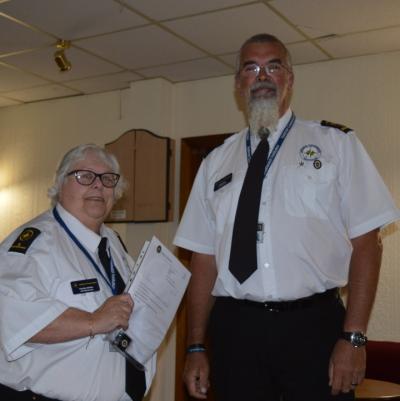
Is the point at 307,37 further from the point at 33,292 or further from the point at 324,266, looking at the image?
the point at 33,292

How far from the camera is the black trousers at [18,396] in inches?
78.1

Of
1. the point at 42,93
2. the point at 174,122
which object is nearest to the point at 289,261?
the point at 174,122

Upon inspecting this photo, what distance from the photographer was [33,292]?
77.3 inches

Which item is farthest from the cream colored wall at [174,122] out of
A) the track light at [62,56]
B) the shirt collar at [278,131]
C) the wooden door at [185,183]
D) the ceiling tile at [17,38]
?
the shirt collar at [278,131]

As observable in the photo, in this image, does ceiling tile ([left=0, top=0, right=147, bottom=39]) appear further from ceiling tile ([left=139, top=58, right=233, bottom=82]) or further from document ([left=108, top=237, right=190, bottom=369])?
document ([left=108, top=237, right=190, bottom=369])

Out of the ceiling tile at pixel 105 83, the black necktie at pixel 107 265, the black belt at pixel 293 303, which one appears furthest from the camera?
the ceiling tile at pixel 105 83

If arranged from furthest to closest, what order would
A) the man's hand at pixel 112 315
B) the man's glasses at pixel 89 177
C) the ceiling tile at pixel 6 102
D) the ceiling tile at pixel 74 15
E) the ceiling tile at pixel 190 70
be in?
the ceiling tile at pixel 6 102, the ceiling tile at pixel 190 70, the ceiling tile at pixel 74 15, the man's glasses at pixel 89 177, the man's hand at pixel 112 315

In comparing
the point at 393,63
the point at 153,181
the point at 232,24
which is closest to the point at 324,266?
the point at 232,24

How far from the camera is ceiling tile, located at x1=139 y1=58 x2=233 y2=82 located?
16.0 feet

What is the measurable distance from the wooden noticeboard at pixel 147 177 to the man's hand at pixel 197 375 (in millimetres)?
3047

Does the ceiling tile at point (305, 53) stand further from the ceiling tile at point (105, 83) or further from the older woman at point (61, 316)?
the older woman at point (61, 316)

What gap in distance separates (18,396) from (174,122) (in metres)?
3.72

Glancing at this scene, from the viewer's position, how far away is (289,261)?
6.33 feet

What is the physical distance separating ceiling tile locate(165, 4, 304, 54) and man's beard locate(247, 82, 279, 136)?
1.80 m
